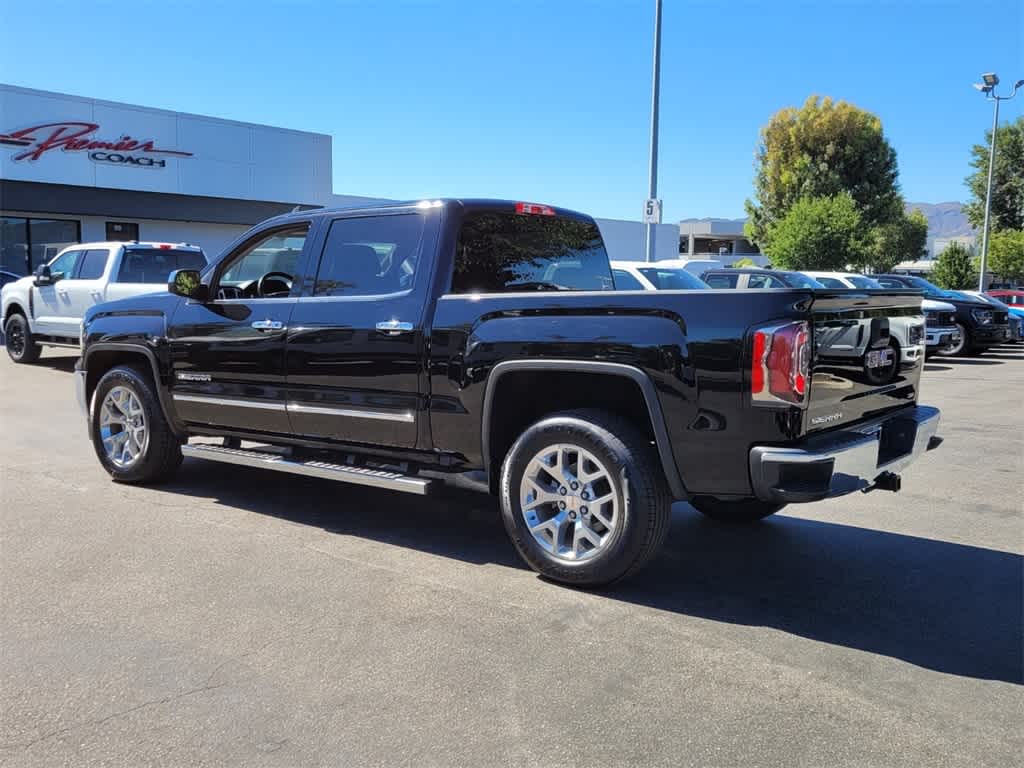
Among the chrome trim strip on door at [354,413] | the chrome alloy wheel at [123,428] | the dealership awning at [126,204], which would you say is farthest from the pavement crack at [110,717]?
the dealership awning at [126,204]

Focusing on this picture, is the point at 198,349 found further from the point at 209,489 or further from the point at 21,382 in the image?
the point at 21,382

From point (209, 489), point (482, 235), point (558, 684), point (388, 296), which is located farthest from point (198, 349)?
point (558, 684)

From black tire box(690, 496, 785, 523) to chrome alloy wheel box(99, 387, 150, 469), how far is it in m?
3.88

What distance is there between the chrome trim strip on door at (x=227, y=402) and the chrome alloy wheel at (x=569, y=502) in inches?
75.2

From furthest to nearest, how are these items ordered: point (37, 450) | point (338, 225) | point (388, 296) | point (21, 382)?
point (21, 382), point (37, 450), point (338, 225), point (388, 296)

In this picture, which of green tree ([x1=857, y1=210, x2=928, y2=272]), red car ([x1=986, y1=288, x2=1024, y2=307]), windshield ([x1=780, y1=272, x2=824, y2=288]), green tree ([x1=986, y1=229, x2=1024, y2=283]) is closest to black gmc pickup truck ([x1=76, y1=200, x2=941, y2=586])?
windshield ([x1=780, y1=272, x2=824, y2=288])

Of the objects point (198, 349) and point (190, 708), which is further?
point (198, 349)

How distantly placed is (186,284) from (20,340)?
11316 millimetres

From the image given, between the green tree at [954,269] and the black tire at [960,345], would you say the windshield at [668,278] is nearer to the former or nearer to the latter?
the black tire at [960,345]

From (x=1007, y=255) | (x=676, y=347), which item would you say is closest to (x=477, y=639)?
(x=676, y=347)

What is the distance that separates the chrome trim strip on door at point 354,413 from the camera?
4.92m

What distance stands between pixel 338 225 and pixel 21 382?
30.2 ft

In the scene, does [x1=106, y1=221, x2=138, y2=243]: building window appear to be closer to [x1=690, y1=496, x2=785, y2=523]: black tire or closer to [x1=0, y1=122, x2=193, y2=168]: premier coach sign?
[x1=0, y1=122, x2=193, y2=168]: premier coach sign

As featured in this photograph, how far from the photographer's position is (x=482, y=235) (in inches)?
201
